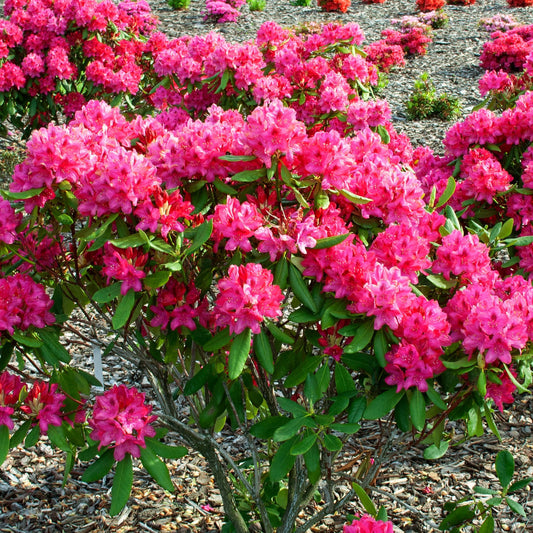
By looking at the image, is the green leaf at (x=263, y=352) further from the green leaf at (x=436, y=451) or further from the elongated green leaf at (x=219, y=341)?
the green leaf at (x=436, y=451)

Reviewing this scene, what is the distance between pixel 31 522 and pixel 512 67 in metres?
8.28

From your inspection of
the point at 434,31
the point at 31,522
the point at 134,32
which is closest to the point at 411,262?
the point at 31,522

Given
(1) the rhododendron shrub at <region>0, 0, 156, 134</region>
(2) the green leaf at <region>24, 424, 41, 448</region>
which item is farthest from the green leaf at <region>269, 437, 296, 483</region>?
(1) the rhododendron shrub at <region>0, 0, 156, 134</region>

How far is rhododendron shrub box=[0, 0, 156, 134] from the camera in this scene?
4.91 m

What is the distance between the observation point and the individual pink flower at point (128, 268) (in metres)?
1.50

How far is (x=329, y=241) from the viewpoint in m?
1.47

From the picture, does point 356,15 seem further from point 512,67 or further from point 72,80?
point 72,80

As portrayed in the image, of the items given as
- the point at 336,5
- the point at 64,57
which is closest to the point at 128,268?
the point at 64,57

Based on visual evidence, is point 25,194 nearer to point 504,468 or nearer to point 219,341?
point 219,341

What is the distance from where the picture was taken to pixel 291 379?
162cm

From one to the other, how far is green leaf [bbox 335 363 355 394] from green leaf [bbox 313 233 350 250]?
358mm

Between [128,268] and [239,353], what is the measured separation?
0.35 m

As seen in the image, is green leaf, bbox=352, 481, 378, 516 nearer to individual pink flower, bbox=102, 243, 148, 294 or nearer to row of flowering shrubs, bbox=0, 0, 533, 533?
row of flowering shrubs, bbox=0, 0, 533, 533

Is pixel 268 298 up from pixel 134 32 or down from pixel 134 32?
down
